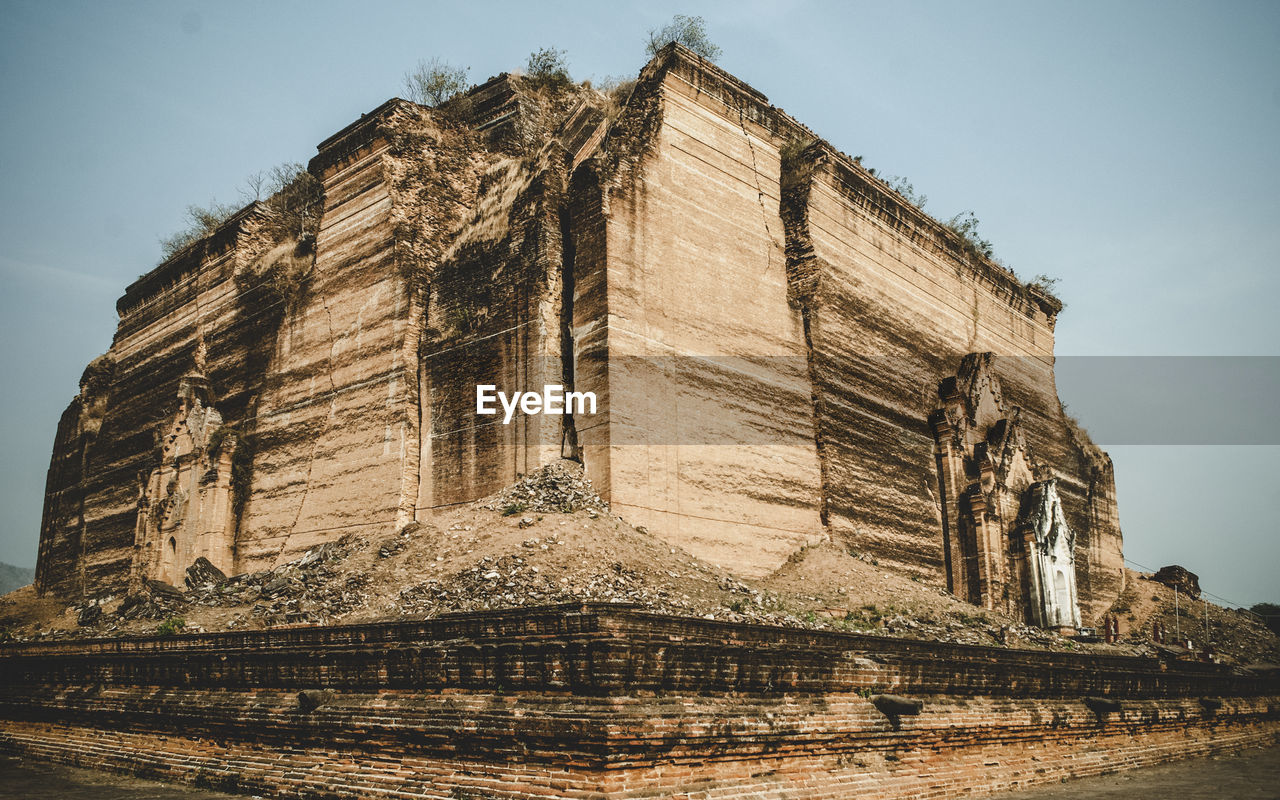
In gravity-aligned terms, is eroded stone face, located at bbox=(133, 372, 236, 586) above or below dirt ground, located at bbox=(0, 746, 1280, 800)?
above

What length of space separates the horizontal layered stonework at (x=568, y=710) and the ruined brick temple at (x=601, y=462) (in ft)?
0.10

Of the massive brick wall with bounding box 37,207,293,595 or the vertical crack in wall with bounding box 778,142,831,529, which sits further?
the massive brick wall with bounding box 37,207,293,595

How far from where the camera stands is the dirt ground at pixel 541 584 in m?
10.8

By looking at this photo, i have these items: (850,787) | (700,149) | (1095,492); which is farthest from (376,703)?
(1095,492)

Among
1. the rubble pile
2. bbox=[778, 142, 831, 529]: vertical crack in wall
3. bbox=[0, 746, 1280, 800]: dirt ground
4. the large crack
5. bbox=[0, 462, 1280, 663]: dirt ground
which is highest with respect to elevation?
bbox=[778, 142, 831, 529]: vertical crack in wall

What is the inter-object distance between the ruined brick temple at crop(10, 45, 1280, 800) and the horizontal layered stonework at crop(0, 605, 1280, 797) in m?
0.03

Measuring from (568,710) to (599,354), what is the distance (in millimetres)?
7739

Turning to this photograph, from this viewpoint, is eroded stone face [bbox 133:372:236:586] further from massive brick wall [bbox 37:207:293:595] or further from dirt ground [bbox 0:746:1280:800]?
dirt ground [bbox 0:746:1280:800]

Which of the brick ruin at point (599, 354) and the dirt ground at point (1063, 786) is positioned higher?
the brick ruin at point (599, 354)

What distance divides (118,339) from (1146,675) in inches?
943

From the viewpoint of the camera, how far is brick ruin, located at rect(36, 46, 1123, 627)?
45.8 feet

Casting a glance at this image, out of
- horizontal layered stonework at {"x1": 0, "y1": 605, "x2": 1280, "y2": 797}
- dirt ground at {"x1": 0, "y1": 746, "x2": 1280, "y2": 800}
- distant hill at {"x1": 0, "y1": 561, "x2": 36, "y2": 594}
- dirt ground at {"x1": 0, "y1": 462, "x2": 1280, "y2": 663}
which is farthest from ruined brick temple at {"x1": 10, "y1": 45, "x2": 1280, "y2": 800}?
distant hill at {"x1": 0, "y1": 561, "x2": 36, "y2": 594}

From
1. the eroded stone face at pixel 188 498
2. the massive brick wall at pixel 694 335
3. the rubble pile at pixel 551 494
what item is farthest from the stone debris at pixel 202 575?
the massive brick wall at pixel 694 335

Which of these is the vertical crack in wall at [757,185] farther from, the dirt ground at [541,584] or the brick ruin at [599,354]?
the dirt ground at [541,584]
